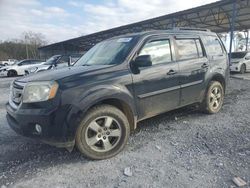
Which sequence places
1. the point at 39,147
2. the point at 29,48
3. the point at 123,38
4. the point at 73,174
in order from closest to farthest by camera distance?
the point at 73,174
the point at 39,147
the point at 123,38
the point at 29,48

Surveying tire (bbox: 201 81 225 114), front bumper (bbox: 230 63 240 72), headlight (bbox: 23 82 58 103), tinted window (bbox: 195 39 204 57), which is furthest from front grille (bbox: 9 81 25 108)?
front bumper (bbox: 230 63 240 72)

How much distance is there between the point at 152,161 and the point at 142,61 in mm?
1528

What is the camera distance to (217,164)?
345 centimetres

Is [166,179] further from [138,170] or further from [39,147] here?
[39,147]

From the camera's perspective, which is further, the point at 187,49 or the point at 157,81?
the point at 187,49

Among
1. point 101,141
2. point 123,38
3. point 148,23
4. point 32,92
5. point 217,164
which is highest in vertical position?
point 148,23

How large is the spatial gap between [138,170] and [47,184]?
3.83 feet

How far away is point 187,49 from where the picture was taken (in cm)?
506

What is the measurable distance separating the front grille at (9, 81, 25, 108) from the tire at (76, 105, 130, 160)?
102cm

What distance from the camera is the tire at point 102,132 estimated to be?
358 centimetres

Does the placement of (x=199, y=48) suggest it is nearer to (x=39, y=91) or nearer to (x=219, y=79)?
(x=219, y=79)

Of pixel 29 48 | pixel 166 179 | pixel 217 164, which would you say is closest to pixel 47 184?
pixel 166 179

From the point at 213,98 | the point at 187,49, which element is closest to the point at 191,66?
the point at 187,49

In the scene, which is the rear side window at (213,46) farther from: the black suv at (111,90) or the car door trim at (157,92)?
the car door trim at (157,92)
